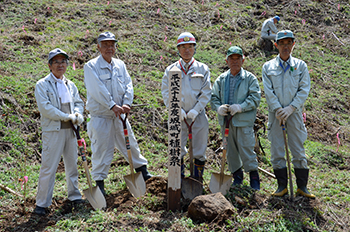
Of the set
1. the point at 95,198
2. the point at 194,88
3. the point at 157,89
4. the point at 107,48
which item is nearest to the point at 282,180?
the point at 194,88

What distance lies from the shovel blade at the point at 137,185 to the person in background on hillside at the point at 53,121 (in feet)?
3.28

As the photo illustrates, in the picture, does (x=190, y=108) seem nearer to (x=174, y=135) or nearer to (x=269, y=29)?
(x=174, y=135)

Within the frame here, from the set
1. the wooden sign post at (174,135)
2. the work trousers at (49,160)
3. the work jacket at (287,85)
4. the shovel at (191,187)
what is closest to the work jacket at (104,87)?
the work trousers at (49,160)

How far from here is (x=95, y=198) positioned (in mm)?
4426

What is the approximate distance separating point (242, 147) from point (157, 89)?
14.6 feet

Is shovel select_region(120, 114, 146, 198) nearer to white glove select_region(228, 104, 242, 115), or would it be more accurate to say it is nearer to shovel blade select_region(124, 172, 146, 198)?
shovel blade select_region(124, 172, 146, 198)

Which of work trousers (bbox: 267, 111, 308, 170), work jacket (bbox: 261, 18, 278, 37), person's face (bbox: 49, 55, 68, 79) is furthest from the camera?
work jacket (bbox: 261, 18, 278, 37)

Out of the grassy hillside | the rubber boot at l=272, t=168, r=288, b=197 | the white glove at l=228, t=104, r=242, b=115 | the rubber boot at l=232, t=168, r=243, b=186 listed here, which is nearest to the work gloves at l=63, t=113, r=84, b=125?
the grassy hillside

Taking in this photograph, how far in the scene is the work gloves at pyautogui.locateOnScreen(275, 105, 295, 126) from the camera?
4.45m

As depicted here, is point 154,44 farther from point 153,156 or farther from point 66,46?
point 153,156

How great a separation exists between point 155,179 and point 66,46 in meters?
6.71

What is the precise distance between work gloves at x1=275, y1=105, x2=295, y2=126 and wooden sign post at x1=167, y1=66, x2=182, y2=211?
4.82 feet

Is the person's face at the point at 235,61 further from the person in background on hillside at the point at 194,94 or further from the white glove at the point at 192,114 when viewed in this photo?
the white glove at the point at 192,114

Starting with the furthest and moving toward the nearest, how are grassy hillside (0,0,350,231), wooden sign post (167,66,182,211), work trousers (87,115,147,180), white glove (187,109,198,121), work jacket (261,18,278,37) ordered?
work jacket (261,18,278,37) < work trousers (87,115,147,180) < white glove (187,109,198,121) < wooden sign post (167,66,182,211) < grassy hillside (0,0,350,231)
